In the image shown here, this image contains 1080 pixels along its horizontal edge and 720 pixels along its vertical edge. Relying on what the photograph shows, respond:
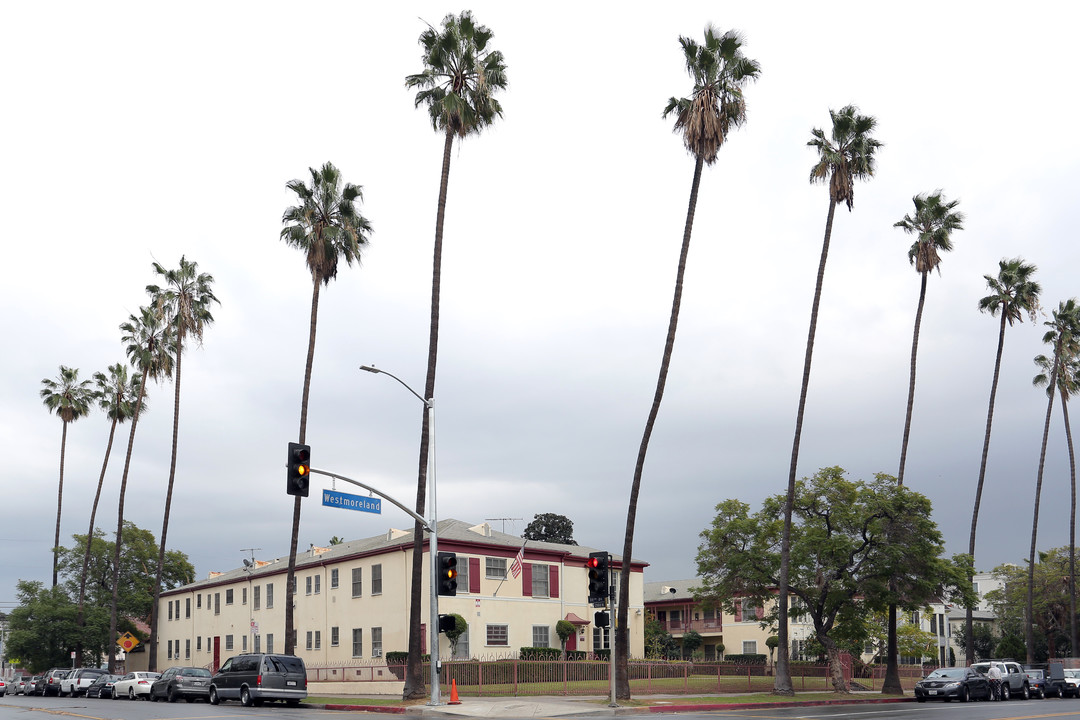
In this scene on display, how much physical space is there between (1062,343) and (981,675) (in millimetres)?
28153

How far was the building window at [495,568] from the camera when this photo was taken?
4753cm

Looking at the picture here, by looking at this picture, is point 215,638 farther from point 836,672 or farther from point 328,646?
point 836,672

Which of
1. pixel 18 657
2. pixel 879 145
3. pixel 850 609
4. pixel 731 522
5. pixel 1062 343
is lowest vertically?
pixel 18 657

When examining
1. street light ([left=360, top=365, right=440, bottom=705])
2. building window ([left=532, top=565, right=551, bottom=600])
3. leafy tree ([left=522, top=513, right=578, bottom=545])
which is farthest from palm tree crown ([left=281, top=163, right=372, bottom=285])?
leafy tree ([left=522, top=513, right=578, bottom=545])

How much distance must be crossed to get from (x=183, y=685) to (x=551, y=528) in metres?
63.3

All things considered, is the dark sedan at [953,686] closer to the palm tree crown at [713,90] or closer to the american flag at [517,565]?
the american flag at [517,565]

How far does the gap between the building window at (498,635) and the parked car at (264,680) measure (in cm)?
1294

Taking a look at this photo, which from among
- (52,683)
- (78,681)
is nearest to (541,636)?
(78,681)

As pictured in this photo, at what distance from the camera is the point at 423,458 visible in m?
33.6

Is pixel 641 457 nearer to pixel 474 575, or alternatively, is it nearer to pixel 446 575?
pixel 446 575

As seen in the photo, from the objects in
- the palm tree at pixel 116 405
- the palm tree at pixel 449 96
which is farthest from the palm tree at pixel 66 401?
the palm tree at pixel 449 96

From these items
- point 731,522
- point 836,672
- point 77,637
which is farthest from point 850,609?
point 77,637

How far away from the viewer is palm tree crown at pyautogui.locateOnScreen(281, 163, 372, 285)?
39500 mm

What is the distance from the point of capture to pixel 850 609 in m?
39.3
